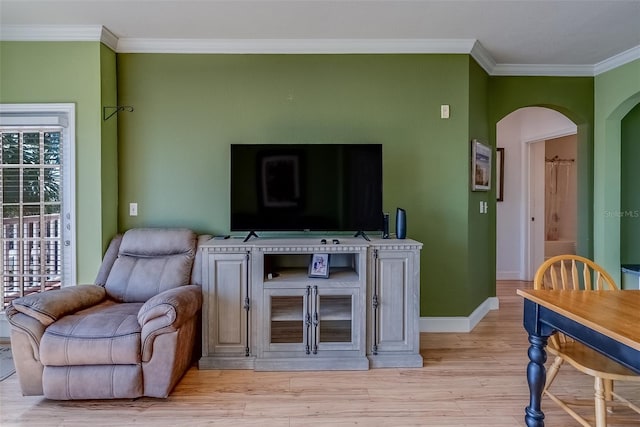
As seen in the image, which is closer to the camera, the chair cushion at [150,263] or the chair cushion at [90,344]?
the chair cushion at [90,344]

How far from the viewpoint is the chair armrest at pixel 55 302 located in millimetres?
2248

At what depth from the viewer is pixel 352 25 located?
2988 mm

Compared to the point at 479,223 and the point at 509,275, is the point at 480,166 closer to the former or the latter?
the point at 479,223

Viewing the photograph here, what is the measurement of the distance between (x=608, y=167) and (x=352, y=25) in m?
3.07

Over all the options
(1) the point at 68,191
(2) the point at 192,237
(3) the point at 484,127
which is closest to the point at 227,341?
(2) the point at 192,237

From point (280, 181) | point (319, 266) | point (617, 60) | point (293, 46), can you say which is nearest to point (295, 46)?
point (293, 46)

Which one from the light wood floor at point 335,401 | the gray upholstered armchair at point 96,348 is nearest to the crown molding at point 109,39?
the gray upholstered armchair at point 96,348

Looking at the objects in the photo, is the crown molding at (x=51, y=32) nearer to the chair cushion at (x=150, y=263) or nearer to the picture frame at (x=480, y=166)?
the chair cushion at (x=150, y=263)

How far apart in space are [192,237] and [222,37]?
68.9 inches

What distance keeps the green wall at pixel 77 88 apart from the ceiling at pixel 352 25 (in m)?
0.14

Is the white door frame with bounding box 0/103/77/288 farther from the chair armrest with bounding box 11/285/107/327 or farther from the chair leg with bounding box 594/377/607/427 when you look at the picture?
the chair leg with bounding box 594/377/607/427

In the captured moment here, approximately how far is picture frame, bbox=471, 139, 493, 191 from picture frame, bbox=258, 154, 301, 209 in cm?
170

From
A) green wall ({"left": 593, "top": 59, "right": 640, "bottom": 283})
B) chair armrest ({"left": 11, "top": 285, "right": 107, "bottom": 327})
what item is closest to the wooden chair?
green wall ({"left": 593, "top": 59, "right": 640, "bottom": 283})

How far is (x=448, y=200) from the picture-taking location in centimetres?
340
